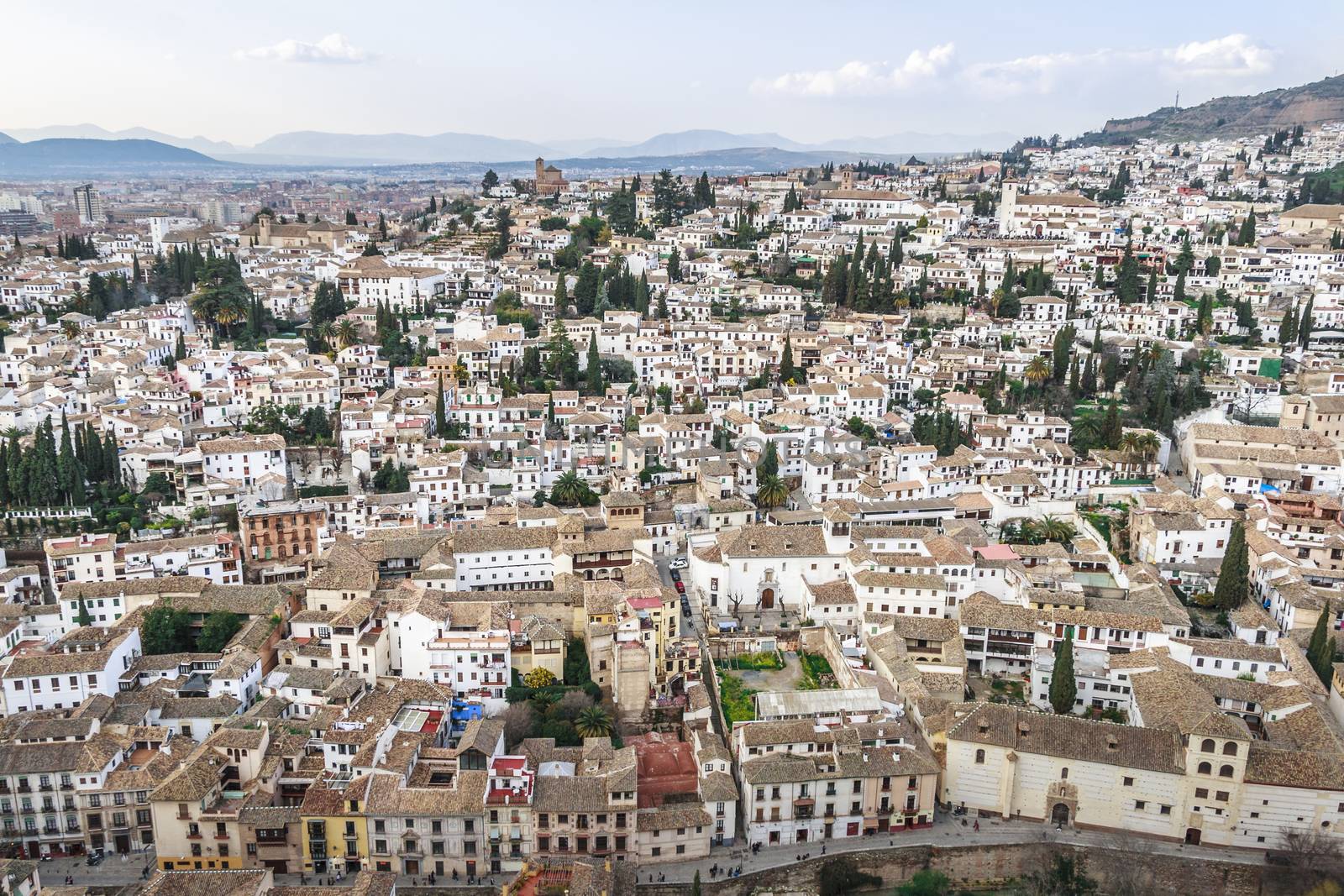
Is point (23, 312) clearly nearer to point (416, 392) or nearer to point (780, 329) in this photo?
point (416, 392)

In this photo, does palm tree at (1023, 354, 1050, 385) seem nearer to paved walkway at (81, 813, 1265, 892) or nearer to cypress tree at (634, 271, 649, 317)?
cypress tree at (634, 271, 649, 317)

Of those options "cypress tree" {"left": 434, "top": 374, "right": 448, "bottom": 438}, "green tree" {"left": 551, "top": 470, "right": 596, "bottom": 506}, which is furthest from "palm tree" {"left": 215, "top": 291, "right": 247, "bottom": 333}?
"green tree" {"left": 551, "top": 470, "right": 596, "bottom": 506}

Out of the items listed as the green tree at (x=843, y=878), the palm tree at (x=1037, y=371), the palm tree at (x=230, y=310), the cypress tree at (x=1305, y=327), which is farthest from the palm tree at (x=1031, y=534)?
the palm tree at (x=230, y=310)

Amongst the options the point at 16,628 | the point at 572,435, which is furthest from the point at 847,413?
the point at 16,628

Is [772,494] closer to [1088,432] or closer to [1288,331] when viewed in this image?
[1088,432]

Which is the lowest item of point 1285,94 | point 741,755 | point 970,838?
point 970,838
